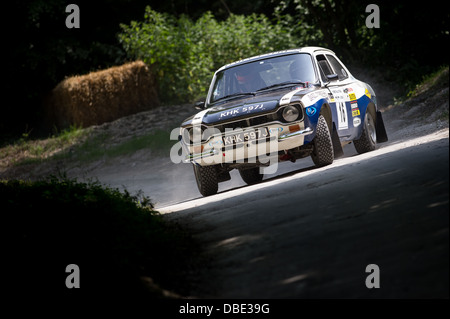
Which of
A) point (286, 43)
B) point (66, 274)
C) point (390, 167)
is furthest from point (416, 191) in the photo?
point (286, 43)

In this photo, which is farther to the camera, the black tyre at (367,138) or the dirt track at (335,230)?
the black tyre at (367,138)

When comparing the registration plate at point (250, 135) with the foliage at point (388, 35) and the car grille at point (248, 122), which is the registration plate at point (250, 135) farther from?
the foliage at point (388, 35)

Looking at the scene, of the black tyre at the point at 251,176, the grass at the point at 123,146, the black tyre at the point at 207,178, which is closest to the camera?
the black tyre at the point at 207,178

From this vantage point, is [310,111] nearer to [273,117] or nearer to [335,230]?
[273,117]

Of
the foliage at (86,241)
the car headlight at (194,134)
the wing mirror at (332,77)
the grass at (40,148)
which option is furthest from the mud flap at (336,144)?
the grass at (40,148)

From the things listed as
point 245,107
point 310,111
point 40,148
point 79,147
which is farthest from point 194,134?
point 40,148

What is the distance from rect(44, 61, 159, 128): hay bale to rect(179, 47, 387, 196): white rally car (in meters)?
12.3

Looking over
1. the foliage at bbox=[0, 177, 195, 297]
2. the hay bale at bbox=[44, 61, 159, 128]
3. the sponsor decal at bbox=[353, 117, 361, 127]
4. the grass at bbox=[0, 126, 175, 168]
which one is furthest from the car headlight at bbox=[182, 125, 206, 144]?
the hay bale at bbox=[44, 61, 159, 128]

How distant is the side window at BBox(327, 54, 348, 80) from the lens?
41.1 ft

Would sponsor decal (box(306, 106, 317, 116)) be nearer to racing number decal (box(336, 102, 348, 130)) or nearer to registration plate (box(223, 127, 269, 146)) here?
registration plate (box(223, 127, 269, 146))

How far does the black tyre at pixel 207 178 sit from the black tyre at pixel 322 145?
1.46 m

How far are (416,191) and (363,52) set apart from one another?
18.0 metres

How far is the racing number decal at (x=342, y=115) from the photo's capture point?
11.4 metres

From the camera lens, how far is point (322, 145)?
35.1 ft
